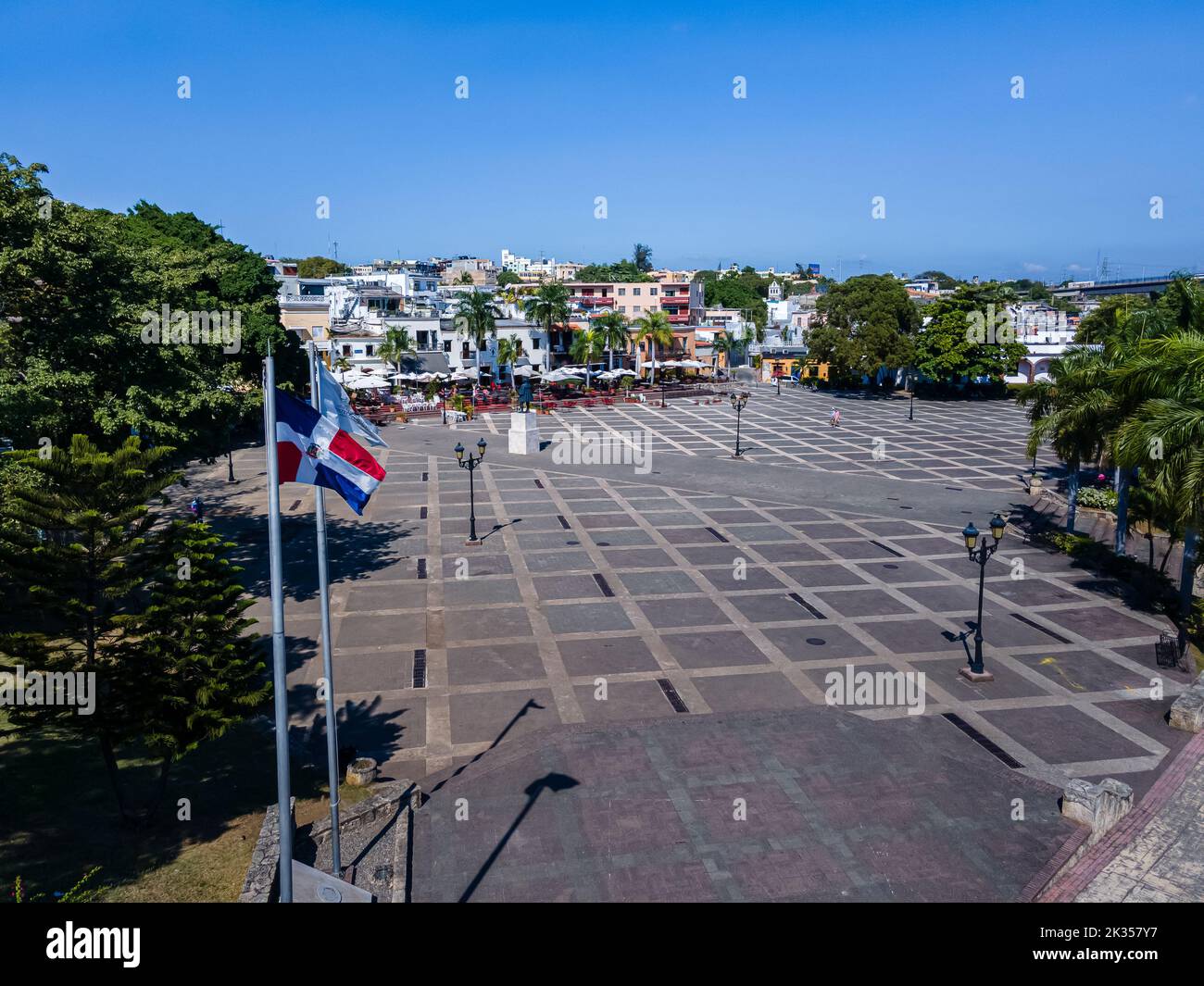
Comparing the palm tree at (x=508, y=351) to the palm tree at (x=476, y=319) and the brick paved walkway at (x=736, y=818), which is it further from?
the brick paved walkway at (x=736, y=818)

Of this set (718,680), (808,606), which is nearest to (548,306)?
(808,606)

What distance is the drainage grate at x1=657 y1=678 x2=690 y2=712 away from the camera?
17484 mm

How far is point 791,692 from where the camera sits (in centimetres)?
1816

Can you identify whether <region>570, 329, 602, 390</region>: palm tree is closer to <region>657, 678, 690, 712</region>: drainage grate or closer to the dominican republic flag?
<region>657, 678, 690, 712</region>: drainage grate

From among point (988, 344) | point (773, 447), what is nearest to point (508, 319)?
point (773, 447)

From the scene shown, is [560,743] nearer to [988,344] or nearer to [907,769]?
[907,769]

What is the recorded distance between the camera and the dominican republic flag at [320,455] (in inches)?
381

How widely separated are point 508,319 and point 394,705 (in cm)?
6018

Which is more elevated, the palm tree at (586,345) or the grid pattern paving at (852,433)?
the palm tree at (586,345)

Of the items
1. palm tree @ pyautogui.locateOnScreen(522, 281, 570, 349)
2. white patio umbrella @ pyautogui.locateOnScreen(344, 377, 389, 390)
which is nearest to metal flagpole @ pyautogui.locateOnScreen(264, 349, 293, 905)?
white patio umbrella @ pyautogui.locateOnScreen(344, 377, 389, 390)

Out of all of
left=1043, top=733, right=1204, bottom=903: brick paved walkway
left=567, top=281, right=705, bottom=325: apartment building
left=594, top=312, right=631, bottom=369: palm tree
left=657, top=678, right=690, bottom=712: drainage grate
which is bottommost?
left=1043, top=733, right=1204, bottom=903: brick paved walkway

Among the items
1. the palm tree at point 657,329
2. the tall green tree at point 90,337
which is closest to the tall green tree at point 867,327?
the palm tree at point 657,329

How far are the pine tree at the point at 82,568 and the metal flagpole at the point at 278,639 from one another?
4212mm

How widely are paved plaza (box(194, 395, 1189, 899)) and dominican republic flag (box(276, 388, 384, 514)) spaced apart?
5.77 m
